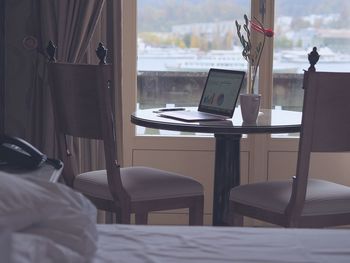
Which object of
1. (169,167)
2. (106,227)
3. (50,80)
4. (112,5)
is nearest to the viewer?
(106,227)

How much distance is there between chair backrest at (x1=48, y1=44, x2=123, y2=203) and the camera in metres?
2.84

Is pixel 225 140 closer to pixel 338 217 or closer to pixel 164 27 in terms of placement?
pixel 338 217

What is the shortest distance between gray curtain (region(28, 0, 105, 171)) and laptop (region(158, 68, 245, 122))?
731mm

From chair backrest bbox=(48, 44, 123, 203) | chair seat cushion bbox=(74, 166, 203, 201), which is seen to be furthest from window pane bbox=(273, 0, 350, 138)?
chair backrest bbox=(48, 44, 123, 203)

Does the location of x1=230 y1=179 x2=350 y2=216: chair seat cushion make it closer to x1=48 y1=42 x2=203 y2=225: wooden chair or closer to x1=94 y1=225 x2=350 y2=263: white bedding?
x1=48 y1=42 x2=203 y2=225: wooden chair

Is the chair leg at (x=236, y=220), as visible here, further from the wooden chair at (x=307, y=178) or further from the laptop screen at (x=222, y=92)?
the laptop screen at (x=222, y=92)

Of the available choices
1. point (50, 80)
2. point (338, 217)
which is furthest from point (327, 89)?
point (50, 80)

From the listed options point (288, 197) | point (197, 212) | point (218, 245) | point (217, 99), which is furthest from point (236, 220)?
point (218, 245)

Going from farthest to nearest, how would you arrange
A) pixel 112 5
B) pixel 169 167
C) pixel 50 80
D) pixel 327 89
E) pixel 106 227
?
pixel 169 167
pixel 112 5
pixel 50 80
pixel 327 89
pixel 106 227

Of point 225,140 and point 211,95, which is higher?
point 211,95

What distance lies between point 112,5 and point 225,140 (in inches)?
44.8

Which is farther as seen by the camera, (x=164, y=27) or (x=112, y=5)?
(x=164, y=27)

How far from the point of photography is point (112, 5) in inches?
147

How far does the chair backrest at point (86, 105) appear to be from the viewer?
284 cm
